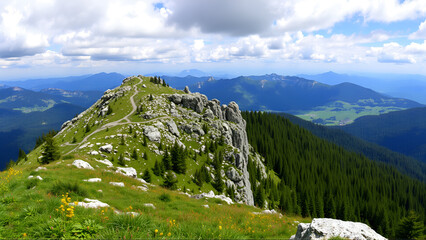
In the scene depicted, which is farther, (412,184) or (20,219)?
(412,184)

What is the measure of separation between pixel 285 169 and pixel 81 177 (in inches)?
4597

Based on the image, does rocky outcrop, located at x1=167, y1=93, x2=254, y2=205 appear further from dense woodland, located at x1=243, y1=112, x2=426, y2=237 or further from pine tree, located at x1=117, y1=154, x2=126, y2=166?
pine tree, located at x1=117, y1=154, x2=126, y2=166

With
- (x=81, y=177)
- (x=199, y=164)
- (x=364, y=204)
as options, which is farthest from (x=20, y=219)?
(x=364, y=204)

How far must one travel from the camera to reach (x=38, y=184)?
1573 cm

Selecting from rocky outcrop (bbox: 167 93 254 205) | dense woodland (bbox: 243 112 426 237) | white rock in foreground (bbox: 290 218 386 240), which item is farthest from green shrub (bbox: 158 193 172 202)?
dense woodland (bbox: 243 112 426 237)

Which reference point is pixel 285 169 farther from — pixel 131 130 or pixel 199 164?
pixel 131 130

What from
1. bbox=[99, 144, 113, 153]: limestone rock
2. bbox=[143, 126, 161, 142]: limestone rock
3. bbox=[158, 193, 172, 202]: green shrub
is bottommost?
bbox=[99, 144, 113, 153]: limestone rock

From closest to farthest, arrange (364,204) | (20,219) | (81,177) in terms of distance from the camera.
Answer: (20,219) → (81,177) → (364,204)

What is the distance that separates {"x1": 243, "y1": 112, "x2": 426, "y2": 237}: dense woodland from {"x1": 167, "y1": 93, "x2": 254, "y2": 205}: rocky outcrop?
28.2ft

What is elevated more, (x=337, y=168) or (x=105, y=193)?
(x=105, y=193)

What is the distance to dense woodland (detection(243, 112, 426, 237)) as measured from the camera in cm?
9050

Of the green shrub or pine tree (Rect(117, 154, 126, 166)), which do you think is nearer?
the green shrub

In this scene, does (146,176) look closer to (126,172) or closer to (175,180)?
(175,180)

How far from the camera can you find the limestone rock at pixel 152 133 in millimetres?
72438
